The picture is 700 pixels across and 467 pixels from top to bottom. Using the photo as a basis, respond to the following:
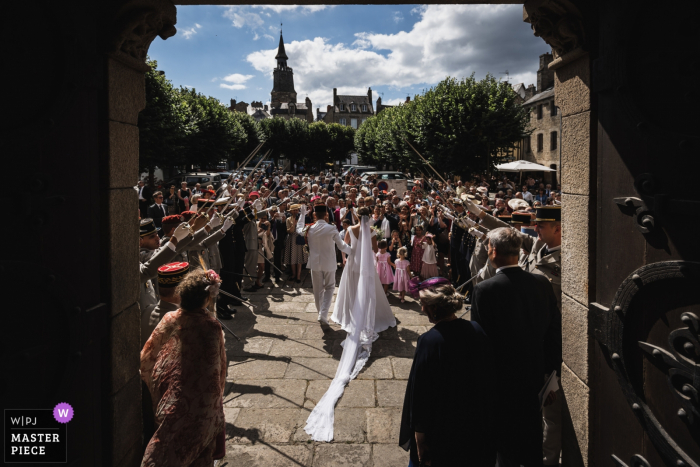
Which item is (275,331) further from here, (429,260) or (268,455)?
(429,260)

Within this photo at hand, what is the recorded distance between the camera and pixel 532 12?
293 cm

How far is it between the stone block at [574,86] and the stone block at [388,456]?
312 centimetres

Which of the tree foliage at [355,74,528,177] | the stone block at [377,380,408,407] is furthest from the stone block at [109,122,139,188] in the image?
the tree foliage at [355,74,528,177]

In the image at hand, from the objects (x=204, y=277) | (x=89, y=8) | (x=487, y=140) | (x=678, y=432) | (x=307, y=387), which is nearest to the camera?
(x=678, y=432)

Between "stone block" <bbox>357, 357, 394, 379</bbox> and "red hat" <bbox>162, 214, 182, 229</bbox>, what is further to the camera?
"red hat" <bbox>162, 214, 182, 229</bbox>

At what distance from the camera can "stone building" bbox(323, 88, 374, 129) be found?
88.9 meters

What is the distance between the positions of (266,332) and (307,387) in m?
2.07

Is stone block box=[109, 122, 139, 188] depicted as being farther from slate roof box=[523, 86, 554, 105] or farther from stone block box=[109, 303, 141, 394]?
slate roof box=[523, 86, 554, 105]

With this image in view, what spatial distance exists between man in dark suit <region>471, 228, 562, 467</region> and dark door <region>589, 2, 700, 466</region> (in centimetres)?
39

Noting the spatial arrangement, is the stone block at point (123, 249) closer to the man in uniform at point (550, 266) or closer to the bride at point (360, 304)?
the bride at point (360, 304)

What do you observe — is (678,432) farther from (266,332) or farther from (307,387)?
(266,332)

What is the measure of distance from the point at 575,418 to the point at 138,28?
13.4 feet

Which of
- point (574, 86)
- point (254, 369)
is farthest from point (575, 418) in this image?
point (254, 369)

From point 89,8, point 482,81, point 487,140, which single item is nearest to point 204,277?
point 89,8
